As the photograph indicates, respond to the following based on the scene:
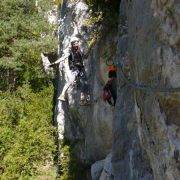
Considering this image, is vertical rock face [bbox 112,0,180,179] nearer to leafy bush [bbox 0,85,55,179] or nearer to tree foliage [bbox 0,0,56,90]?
leafy bush [bbox 0,85,55,179]

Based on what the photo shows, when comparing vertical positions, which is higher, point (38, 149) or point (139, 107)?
point (139, 107)

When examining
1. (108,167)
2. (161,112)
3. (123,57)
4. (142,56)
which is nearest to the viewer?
(161,112)

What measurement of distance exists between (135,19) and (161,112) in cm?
169

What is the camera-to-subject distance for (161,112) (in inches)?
246

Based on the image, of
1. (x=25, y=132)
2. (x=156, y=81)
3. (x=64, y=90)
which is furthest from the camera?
(x=25, y=132)

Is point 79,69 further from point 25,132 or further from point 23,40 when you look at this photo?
point 23,40

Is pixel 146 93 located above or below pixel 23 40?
below

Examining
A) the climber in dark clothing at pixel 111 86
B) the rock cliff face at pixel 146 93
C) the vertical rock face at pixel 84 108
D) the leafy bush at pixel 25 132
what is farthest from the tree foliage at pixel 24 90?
the climber in dark clothing at pixel 111 86

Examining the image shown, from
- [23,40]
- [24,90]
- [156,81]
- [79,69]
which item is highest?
[23,40]

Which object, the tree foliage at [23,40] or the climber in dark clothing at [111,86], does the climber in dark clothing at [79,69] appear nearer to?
the climber in dark clothing at [111,86]

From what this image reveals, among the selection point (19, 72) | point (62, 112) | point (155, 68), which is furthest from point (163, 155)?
point (19, 72)

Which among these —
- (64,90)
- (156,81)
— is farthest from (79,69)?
(156,81)

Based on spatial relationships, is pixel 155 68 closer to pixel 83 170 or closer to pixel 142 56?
pixel 142 56

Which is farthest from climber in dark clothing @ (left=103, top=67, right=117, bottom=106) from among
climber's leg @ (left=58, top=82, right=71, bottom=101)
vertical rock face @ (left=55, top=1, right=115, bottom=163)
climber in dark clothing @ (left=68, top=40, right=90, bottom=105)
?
climber's leg @ (left=58, top=82, right=71, bottom=101)
